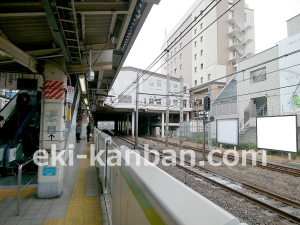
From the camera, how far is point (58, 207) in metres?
4.11

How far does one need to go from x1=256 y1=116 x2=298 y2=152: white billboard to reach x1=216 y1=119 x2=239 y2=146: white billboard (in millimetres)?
1419

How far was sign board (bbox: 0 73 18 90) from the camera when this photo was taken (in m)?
6.35

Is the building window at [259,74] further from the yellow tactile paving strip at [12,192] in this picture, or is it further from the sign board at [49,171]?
the yellow tactile paving strip at [12,192]

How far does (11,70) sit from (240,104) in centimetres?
1933

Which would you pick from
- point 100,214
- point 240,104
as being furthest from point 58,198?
point 240,104

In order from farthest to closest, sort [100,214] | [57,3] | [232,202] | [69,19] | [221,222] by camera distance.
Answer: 1. [232,202]
2. [100,214]
3. [69,19]
4. [57,3]
5. [221,222]

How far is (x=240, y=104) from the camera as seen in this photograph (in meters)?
20.3

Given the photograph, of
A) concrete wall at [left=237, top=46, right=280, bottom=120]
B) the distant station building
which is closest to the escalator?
concrete wall at [left=237, top=46, right=280, bottom=120]

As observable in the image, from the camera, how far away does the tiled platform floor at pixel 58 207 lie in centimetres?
356

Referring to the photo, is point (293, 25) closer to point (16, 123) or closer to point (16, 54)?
point (16, 54)

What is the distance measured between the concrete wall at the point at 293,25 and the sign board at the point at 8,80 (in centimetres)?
1843

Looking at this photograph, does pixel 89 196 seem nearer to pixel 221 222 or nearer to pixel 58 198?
pixel 58 198

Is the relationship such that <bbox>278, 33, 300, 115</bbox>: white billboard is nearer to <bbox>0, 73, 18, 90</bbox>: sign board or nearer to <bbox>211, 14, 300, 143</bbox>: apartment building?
<bbox>211, 14, 300, 143</bbox>: apartment building

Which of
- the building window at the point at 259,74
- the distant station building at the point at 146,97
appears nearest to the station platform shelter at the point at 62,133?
the building window at the point at 259,74
